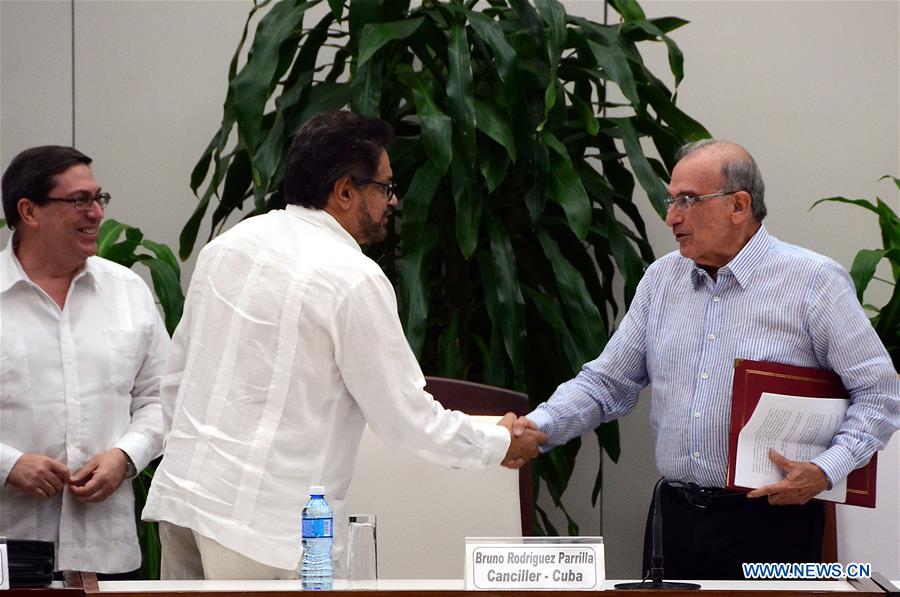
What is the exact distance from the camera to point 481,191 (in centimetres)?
327

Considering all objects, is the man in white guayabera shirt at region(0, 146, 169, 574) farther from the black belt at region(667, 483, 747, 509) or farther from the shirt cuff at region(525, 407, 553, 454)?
the black belt at region(667, 483, 747, 509)

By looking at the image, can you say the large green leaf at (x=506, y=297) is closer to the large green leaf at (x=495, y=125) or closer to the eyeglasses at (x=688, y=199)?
the large green leaf at (x=495, y=125)

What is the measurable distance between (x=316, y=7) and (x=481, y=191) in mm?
1077

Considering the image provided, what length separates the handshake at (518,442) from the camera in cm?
224

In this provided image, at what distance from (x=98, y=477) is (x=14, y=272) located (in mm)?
484

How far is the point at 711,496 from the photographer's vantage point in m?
2.35

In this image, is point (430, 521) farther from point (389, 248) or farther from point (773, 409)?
point (389, 248)

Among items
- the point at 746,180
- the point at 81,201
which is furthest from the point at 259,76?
the point at 746,180

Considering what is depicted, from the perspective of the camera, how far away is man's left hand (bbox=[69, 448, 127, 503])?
97.3 inches

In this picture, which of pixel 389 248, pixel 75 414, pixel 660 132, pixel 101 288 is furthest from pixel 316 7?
pixel 75 414

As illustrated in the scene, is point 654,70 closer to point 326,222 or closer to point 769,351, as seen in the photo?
point 769,351

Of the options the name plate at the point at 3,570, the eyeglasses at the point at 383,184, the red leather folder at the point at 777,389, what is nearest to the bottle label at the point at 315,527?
the name plate at the point at 3,570

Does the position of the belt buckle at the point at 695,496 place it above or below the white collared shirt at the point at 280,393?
below

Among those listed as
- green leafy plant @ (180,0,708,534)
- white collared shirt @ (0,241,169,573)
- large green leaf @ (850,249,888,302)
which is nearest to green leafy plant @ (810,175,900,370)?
large green leaf @ (850,249,888,302)
